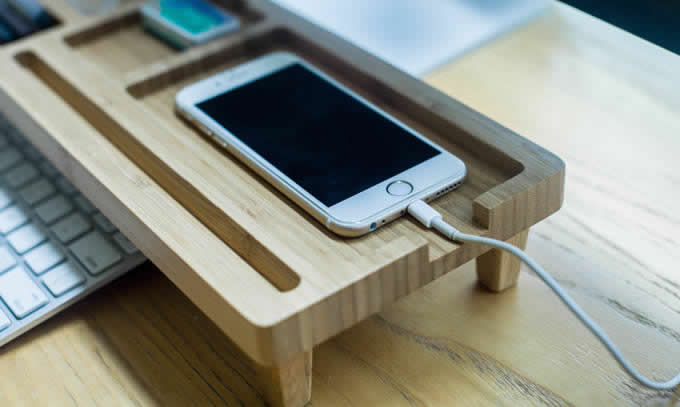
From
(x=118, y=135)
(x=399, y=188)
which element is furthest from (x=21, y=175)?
(x=399, y=188)

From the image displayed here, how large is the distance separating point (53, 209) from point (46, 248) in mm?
46

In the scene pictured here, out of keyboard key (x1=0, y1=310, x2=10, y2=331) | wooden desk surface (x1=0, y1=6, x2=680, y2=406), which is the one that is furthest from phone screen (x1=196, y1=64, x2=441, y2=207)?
keyboard key (x1=0, y1=310, x2=10, y2=331)

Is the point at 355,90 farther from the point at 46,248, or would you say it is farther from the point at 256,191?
the point at 46,248

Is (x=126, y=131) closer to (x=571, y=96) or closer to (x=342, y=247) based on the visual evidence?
(x=342, y=247)

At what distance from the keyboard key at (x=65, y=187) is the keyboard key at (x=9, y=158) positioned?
6 cm

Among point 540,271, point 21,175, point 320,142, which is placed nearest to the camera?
point 540,271

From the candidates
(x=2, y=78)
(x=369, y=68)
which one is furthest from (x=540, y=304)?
(x=2, y=78)

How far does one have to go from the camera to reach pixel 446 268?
435 millimetres

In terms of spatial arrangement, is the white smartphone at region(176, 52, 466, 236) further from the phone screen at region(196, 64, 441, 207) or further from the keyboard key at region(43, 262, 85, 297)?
the keyboard key at region(43, 262, 85, 297)

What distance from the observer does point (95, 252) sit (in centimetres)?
54

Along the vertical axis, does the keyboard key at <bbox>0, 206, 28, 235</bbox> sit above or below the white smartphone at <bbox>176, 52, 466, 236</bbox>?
below

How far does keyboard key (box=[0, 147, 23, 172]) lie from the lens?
25.1 inches

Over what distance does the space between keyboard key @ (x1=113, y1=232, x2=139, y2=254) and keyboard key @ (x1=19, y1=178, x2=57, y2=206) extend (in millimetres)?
96

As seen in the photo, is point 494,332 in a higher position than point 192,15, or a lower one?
lower
